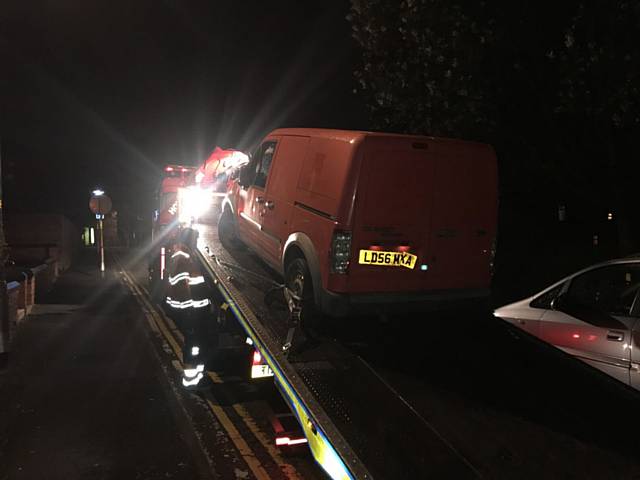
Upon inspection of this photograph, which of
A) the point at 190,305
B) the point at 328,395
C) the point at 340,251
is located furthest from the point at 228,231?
the point at 328,395

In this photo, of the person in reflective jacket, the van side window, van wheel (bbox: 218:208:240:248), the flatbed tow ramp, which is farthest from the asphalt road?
the van side window

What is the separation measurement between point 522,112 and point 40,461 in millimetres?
9171

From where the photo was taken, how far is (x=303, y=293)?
18.4 ft

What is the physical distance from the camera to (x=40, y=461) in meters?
5.54

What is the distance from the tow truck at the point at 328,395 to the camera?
319 centimetres

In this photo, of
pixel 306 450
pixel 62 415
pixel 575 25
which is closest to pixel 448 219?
pixel 306 450

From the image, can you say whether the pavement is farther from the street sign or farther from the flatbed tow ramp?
the street sign

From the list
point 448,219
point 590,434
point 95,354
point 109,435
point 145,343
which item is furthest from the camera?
point 145,343

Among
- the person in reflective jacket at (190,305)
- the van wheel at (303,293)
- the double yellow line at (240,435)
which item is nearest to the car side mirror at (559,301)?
the van wheel at (303,293)

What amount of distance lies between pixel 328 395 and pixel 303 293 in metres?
1.77

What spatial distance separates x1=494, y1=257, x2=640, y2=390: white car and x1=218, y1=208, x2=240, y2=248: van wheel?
13.3ft

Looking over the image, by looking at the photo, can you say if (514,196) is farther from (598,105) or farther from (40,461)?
(40,461)

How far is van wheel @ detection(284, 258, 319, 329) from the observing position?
5504mm

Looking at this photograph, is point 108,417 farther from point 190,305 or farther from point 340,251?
point 340,251
